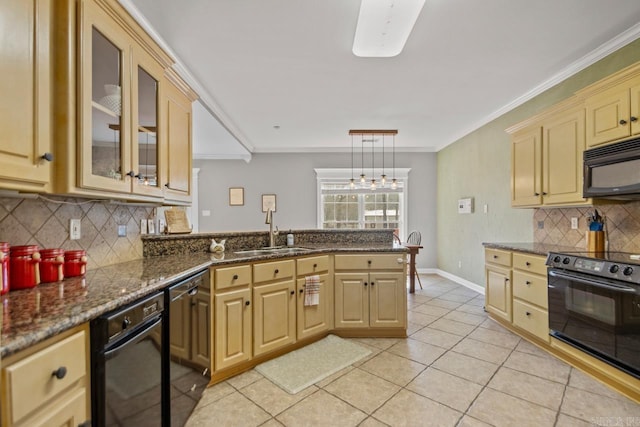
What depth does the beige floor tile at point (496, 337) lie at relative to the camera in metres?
2.69

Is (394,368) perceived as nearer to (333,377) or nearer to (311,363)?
(333,377)

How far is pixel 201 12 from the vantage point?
2.04m

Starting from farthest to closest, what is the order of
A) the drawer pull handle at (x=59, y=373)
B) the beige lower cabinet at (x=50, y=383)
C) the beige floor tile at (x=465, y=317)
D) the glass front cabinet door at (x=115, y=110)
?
the beige floor tile at (x=465, y=317) < the glass front cabinet door at (x=115, y=110) < the drawer pull handle at (x=59, y=373) < the beige lower cabinet at (x=50, y=383)

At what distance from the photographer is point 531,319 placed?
8.63 feet

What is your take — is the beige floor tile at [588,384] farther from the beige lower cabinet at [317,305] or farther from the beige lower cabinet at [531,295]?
the beige lower cabinet at [317,305]

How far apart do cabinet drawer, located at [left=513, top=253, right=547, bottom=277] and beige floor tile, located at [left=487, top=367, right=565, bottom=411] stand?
2.86ft

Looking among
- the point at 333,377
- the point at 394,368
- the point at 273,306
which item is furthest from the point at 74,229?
the point at 394,368

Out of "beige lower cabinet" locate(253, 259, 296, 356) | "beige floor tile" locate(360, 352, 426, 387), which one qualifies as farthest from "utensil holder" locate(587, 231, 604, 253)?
"beige lower cabinet" locate(253, 259, 296, 356)

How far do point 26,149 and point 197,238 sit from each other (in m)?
1.55

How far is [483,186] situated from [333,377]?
367 centimetres

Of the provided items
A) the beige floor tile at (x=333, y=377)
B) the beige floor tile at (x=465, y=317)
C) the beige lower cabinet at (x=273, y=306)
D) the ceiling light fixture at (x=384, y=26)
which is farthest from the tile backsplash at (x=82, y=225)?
the beige floor tile at (x=465, y=317)

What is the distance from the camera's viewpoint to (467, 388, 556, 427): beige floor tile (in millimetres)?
1656

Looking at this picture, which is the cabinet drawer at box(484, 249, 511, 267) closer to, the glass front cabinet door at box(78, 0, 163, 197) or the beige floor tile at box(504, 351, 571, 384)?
the beige floor tile at box(504, 351, 571, 384)

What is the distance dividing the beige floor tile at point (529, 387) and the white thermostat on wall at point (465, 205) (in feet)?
9.75
